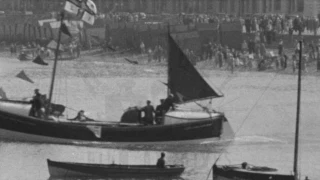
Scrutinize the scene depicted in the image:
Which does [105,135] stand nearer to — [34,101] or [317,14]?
[34,101]

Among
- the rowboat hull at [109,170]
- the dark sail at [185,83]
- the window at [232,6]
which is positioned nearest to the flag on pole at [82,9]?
the dark sail at [185,83]

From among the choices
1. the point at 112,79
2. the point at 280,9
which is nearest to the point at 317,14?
the point at 280,9

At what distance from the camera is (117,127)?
6962 centimetres

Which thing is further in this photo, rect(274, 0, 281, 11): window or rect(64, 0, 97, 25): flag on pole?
rect(274, 0, 281, 11): window

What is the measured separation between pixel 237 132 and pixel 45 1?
8610cm

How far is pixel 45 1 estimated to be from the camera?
521ft

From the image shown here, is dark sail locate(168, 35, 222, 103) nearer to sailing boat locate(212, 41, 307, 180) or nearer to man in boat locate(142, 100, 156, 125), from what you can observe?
man in boat locate(142, 100, 156, 125)

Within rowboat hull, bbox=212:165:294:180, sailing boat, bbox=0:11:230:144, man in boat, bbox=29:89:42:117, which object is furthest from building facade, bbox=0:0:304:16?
rowboat hull, bbox=212:165:294:180

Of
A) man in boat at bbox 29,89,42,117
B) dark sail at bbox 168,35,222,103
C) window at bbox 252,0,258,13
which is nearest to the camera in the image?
man in boat at bbox 29,89,42,117

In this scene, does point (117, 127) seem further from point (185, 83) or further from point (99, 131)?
point (185, 83)

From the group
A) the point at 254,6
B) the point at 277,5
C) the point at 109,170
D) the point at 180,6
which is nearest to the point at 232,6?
the point at 254,6

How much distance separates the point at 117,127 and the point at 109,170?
9887 millimetres

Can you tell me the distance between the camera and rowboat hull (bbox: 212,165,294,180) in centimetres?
5697

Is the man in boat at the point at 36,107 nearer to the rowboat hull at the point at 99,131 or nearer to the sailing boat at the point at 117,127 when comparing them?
the sailing boat at the point at 117,127
